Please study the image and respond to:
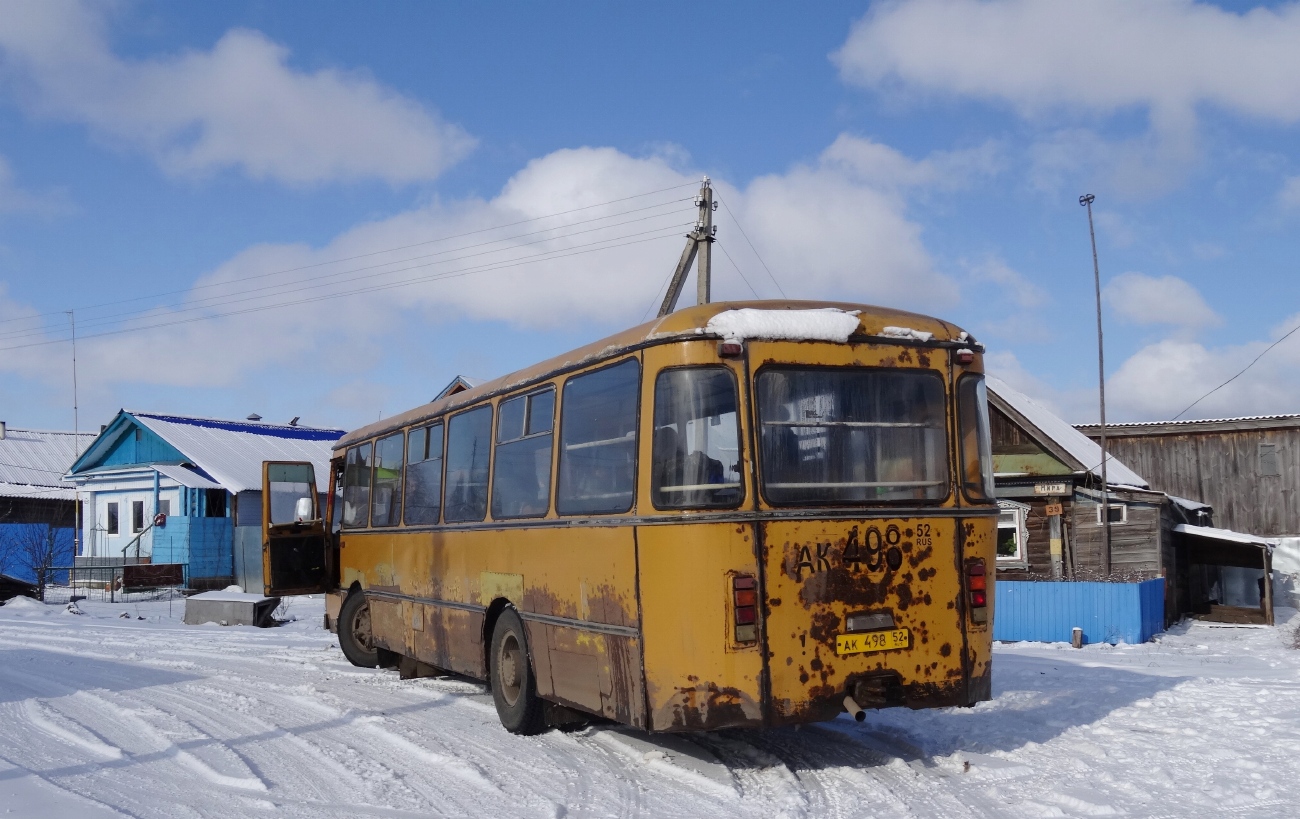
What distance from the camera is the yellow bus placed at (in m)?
6.77

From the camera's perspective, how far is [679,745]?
8328 mm

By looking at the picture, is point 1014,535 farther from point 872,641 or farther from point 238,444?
point 238,444

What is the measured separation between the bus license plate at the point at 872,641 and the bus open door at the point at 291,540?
906cm

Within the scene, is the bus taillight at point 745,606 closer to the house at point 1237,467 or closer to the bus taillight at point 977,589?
the bus taillight at point 977,589

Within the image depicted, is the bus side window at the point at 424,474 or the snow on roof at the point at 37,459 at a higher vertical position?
the snow on roof at the point at 37,459

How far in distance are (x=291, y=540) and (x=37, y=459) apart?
45.0 metres

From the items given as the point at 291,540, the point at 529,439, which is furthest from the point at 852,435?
the point at 291,540

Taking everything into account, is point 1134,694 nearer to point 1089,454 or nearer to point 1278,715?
point 1278,715

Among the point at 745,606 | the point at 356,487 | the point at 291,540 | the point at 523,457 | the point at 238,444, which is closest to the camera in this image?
the point at 745,606

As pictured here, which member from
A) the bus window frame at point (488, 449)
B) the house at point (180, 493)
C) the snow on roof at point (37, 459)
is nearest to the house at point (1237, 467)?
the house at point (180, 493)

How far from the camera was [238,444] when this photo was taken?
38.4m

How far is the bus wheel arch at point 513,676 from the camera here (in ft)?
28.5

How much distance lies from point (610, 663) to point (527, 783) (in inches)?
35.6

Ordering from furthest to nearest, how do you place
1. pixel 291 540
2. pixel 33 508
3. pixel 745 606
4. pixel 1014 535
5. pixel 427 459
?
pixel 33 508, pixel 1014 535, pixel 291 540, pixel 427 459, pixel 745 606
